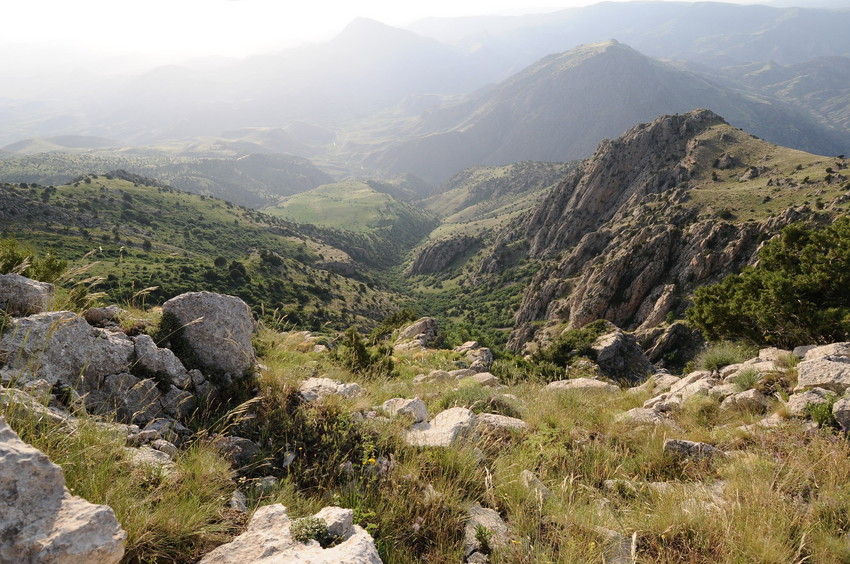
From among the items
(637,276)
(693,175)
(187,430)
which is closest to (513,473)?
(187,430)

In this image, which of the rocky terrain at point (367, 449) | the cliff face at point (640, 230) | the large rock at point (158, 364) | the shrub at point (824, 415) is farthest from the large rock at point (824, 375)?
the cliff face at point (640, 230)

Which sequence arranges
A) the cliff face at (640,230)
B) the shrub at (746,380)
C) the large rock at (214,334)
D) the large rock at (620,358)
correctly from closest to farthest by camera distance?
the large rock at (214,334), the shrub at (746,380), the large rock at (620,358), the cliff face at (640,230)

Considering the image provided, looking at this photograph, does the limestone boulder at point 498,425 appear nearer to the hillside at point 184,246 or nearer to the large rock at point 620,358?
the large rock at point 620,358

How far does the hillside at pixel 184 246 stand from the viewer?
7544 cm

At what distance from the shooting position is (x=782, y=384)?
336 inches

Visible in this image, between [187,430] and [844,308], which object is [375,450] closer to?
[187,430]

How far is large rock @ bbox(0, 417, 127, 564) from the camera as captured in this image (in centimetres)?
262

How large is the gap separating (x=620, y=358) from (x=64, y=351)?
2785 cm

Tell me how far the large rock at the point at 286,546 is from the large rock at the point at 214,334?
3.78 m

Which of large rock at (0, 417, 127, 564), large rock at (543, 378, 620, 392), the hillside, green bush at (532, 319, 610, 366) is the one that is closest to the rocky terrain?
large rock at (0, 417, 127, 564)

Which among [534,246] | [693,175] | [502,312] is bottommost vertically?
[502,312]

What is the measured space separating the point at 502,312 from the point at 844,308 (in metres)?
111

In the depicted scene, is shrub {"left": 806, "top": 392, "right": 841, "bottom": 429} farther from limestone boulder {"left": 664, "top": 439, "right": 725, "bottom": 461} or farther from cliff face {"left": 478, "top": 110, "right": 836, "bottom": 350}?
cliff face {"left": 478, "top": 110, "right": 836, "bottom": 350}

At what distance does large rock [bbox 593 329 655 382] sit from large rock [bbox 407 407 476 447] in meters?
20.2
